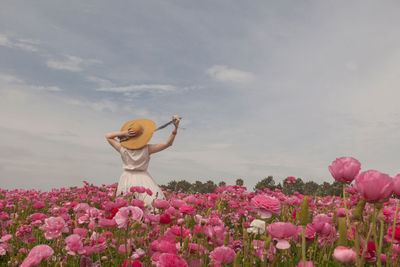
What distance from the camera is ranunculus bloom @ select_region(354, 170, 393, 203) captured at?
168 cm

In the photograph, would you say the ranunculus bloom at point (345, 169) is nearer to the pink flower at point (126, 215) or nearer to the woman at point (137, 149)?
the pink flower at point (126, 215)

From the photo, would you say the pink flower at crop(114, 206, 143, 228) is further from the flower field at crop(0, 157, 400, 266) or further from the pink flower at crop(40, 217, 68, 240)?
the pink flower at crop(40, 217, 68, 240)

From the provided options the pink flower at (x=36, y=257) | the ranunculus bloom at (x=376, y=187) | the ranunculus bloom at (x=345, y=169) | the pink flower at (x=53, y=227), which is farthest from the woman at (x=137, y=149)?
the ranunculus bloom at (x=376, y=187)

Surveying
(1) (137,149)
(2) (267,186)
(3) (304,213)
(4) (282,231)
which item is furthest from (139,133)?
(3) (304,213)

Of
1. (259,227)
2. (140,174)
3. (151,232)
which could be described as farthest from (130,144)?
(259,227)

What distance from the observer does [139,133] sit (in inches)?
386

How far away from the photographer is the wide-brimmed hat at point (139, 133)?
31.0 feet

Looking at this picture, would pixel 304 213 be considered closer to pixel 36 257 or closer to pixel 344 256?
pixel 344 256

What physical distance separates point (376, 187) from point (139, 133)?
28.2ft

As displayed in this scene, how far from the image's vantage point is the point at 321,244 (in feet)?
10.1

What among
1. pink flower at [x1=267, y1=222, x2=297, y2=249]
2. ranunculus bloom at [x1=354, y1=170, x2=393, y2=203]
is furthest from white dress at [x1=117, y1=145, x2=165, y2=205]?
ranunculus bloom at [x1=354, y1=170, x2=393, y2=203]

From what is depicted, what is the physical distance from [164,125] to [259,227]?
6963mm

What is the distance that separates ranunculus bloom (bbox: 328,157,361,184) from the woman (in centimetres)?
717

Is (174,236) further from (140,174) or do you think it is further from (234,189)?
(140,174)
